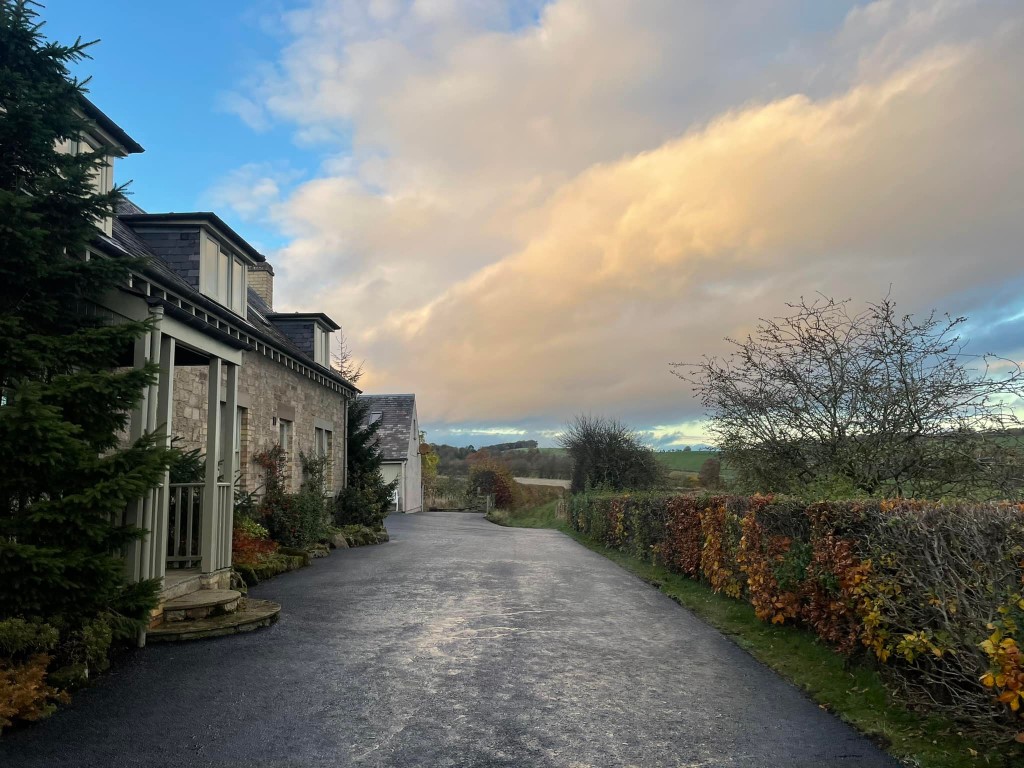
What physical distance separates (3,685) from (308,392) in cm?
1447

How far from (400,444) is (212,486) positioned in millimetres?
31498

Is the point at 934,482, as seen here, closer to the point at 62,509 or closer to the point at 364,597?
the point at 364,597

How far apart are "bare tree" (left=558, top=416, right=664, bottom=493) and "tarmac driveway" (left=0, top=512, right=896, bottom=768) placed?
19.7 meters

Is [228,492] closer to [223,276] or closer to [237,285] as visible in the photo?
[223,276]

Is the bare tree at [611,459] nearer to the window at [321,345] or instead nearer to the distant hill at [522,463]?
the window at [321,345]

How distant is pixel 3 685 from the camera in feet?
15.7

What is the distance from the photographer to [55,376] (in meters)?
5.85

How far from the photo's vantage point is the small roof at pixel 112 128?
8.96 metres

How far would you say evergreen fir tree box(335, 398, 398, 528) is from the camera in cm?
2081

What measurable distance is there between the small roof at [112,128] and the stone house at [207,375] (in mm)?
21

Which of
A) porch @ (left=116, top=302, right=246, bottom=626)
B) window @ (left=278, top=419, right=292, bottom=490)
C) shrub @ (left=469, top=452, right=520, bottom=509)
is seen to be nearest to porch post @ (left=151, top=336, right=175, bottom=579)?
porch @ (left=116, top=302, right=246, bottom=626)

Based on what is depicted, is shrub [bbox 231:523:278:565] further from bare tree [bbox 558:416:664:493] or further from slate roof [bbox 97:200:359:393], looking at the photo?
bare tree [bbox 558:416:664:493]

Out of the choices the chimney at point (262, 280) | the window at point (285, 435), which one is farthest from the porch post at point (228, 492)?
the chimney at point (262, 280)

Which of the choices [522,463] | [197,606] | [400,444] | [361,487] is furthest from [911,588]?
[522,463]
